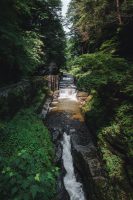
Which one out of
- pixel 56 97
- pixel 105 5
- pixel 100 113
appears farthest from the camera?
pixel 56 97

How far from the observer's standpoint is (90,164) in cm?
972

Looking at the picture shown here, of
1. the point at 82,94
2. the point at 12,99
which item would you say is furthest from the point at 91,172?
the point at 82,94

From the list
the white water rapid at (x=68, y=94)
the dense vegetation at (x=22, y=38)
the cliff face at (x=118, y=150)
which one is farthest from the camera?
the white water rapid at (x=68, y=94)

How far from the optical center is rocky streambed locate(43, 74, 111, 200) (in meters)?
8.90

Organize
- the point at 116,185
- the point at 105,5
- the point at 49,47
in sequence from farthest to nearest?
the point at 49,47, the point at 105,5, the point at 116,185

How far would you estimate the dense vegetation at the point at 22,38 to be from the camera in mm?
10211

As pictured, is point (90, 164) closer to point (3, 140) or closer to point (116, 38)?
point (3, 140)

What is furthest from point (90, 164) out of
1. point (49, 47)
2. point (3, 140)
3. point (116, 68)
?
point (49, 47)

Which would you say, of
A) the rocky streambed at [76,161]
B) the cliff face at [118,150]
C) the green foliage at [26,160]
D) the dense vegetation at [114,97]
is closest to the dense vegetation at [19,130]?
the green foliage at [26,160]

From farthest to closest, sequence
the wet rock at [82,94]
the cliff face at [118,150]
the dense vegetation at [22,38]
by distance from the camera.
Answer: the wet rock at [82,94] < the dense vegetation at [22,38] < the cliff face at [118,150]

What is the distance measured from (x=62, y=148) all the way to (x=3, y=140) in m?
3.65

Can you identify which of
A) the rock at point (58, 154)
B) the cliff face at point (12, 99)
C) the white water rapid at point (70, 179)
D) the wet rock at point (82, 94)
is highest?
the cliff face at point (12, 99)

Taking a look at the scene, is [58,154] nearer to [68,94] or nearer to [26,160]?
[26,160]

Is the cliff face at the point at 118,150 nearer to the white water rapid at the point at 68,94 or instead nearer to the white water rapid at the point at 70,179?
the white water rapid at the point at 70,179
